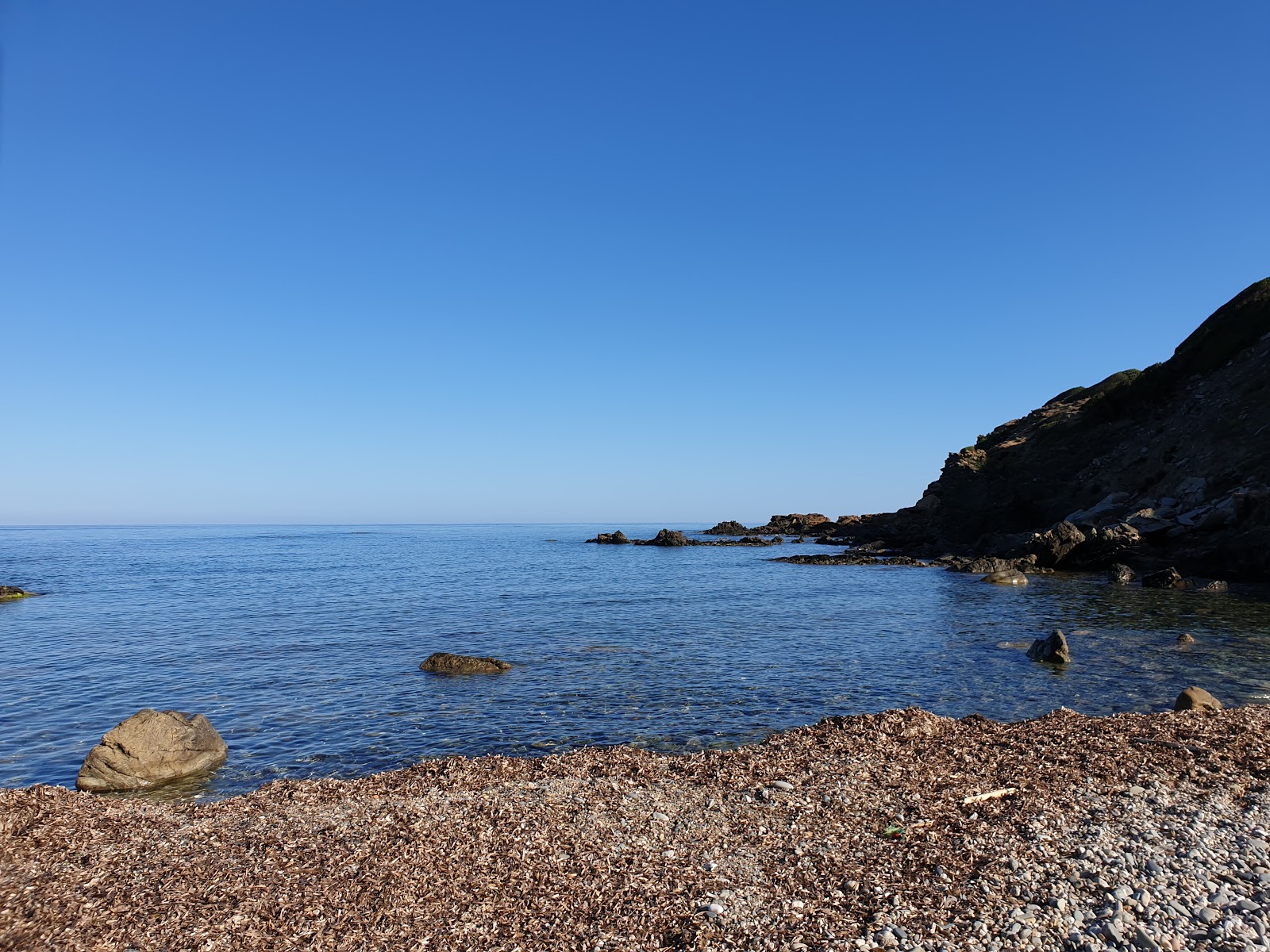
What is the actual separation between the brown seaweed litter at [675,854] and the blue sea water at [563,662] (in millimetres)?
3389

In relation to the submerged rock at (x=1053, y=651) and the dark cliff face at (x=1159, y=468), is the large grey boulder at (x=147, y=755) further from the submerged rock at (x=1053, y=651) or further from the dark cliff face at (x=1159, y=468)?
the dark cliff face at (x=1159, y=468)

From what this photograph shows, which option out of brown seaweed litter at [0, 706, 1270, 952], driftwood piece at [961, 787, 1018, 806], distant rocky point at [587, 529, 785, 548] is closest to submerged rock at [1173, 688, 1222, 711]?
brown seaweed litter at [0, 706, 1270, 952]

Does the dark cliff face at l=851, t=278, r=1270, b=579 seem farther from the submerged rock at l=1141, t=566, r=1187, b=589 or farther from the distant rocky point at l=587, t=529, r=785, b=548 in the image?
the distant rocky point at l=587, t=529, r=785, b=548

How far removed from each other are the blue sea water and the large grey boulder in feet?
2.49

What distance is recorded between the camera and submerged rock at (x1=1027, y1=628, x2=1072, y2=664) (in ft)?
80.7

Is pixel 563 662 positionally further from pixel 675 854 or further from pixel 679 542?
pixel 679 542

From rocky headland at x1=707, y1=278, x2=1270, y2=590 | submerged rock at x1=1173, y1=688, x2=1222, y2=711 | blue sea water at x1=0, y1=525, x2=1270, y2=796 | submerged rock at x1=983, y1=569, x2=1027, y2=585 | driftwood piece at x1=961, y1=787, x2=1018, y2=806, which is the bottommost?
blue sea water at x1=0, y1=525, x2=1270, y2=796

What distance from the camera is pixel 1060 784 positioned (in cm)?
1176

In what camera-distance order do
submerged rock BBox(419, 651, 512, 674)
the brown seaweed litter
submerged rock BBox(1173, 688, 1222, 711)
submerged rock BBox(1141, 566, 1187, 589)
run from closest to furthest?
the brown seaweed litter, submerged rock BBox(1173, 688, 1222, 711), submerged rock BBox(419, 651, 512, 674), submerged rock BBox(1141, 566, 1187, 589)

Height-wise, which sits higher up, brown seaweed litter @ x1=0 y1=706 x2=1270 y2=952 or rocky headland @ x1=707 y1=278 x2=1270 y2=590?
rocky headland @ x1=707 y1=278 x2=1270 y2=590

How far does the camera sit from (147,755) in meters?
14.8

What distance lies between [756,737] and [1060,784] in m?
6.69

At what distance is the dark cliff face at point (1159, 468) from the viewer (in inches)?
1898

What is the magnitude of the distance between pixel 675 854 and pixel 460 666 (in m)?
16.4
